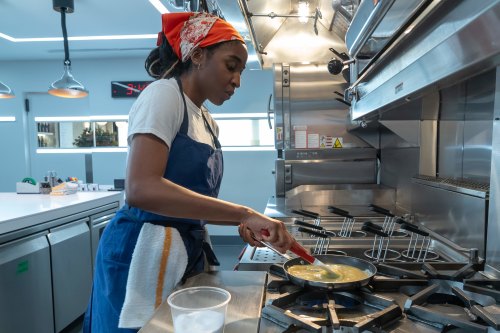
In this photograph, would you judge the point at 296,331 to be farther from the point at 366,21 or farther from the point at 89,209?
the point at 89,209

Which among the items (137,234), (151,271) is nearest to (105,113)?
(137,234)

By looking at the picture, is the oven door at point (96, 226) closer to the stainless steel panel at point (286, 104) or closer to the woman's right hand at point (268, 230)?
the stainless steel panel at point (286, 104)

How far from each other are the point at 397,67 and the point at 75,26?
386 cm

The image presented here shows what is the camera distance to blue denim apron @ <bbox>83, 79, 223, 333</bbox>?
0.88m

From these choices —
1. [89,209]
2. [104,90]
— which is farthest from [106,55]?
[89,209]

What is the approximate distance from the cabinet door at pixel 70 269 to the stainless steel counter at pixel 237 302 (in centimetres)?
182

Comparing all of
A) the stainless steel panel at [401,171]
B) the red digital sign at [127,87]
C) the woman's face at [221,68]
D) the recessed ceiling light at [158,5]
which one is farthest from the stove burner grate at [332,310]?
the red digital sign at [127,87]

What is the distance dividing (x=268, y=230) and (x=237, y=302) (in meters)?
0.18

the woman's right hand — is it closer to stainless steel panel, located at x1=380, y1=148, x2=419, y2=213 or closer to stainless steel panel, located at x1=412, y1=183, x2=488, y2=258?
stainless steel panel, located at x1=412, y1=183, x2=488, y2=258

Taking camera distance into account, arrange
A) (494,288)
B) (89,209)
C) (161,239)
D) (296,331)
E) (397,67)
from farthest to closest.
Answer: (89,209), (397,67), (161,239), (494,288), (296,331)

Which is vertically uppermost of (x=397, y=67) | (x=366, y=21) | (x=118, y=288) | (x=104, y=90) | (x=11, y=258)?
(x=104, y=90)

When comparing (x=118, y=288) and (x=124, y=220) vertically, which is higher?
(x=124, y=220)

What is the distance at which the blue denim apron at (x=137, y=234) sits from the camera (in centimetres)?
88

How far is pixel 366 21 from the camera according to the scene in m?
0.95
